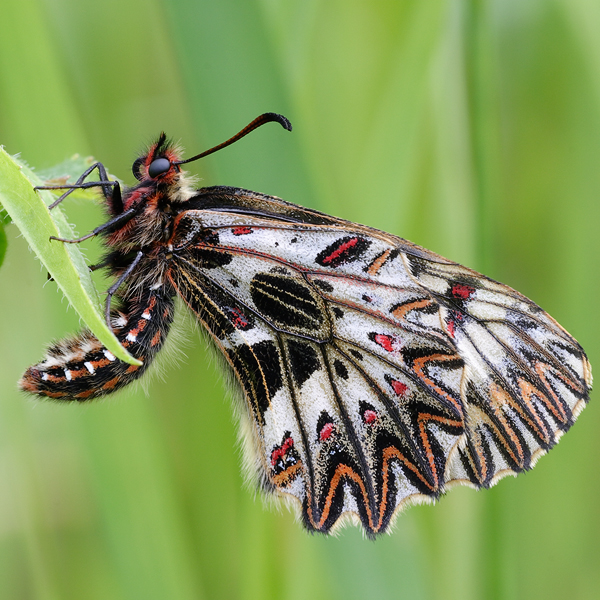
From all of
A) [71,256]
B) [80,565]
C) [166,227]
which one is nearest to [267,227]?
[166,227]

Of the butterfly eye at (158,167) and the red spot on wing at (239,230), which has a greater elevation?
the butterfly eye at (158,167)

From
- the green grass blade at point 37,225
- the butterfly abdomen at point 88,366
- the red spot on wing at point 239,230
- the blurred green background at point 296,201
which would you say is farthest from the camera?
the blurred green background at point 296,201

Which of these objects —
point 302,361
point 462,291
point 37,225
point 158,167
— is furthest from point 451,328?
point 37,225

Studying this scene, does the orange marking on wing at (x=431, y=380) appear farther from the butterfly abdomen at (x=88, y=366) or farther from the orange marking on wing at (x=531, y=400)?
the butterfly abdomen at (x=88, y=366)

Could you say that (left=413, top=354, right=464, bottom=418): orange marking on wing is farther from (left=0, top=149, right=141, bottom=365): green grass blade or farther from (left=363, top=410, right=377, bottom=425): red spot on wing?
(left=0, top=149, right=141, bottom=365): green grass blade

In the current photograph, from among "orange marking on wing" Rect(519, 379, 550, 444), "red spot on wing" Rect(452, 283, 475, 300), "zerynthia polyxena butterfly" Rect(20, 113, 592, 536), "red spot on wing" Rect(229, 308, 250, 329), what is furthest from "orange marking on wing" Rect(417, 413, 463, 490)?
"red spot on wing" Rect(229, 308, 250, 329)

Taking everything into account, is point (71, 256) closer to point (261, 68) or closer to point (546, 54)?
point (261, 68)

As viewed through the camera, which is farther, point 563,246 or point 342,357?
point 563,246

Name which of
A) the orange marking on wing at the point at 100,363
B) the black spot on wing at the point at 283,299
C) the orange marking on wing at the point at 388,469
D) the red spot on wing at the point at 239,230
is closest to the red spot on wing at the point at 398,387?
the orange marking on wing at the point at 388,469

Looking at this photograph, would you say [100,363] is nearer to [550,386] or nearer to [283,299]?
[283,299]
